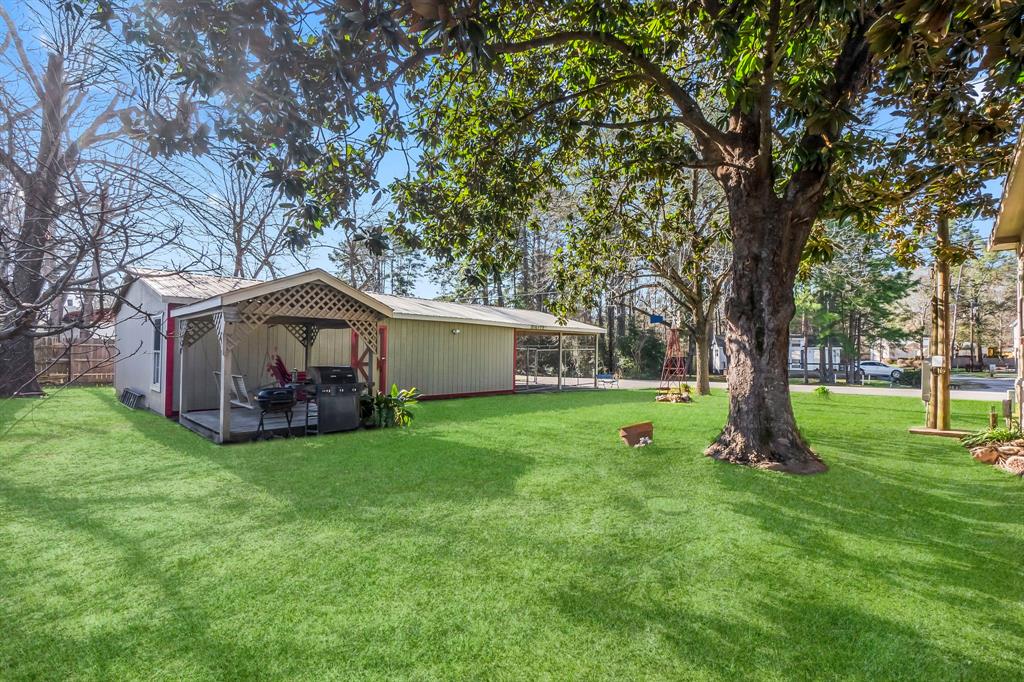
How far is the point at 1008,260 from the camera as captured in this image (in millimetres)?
33094

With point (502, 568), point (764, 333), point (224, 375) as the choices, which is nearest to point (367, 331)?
point (224, 375)

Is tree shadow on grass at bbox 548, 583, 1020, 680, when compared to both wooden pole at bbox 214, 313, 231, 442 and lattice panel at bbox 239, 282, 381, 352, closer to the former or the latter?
wooden pole at bbox 214, 313, 231, 442

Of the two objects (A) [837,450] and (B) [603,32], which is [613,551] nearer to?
(B) [603,32]

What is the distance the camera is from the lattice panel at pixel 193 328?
29.0 feet

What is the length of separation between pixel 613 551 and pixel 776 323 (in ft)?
13.7

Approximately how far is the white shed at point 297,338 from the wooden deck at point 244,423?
184 mm

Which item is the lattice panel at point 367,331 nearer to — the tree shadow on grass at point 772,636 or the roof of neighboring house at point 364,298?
the roof of neighboring house at point 364,298

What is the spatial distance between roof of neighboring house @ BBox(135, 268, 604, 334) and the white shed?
25mm

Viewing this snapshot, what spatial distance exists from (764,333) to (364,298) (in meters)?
6.23

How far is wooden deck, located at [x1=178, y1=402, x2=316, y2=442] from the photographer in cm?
800

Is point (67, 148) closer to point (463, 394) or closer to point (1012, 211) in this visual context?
point (1012, 211)

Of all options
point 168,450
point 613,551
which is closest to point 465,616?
point 613,551

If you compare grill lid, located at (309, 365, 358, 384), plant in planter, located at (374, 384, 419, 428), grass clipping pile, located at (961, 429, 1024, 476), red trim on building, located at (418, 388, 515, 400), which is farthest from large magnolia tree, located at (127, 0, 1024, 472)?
red trim on building, located at (418, 388, 515, 400)

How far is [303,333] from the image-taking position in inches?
486
